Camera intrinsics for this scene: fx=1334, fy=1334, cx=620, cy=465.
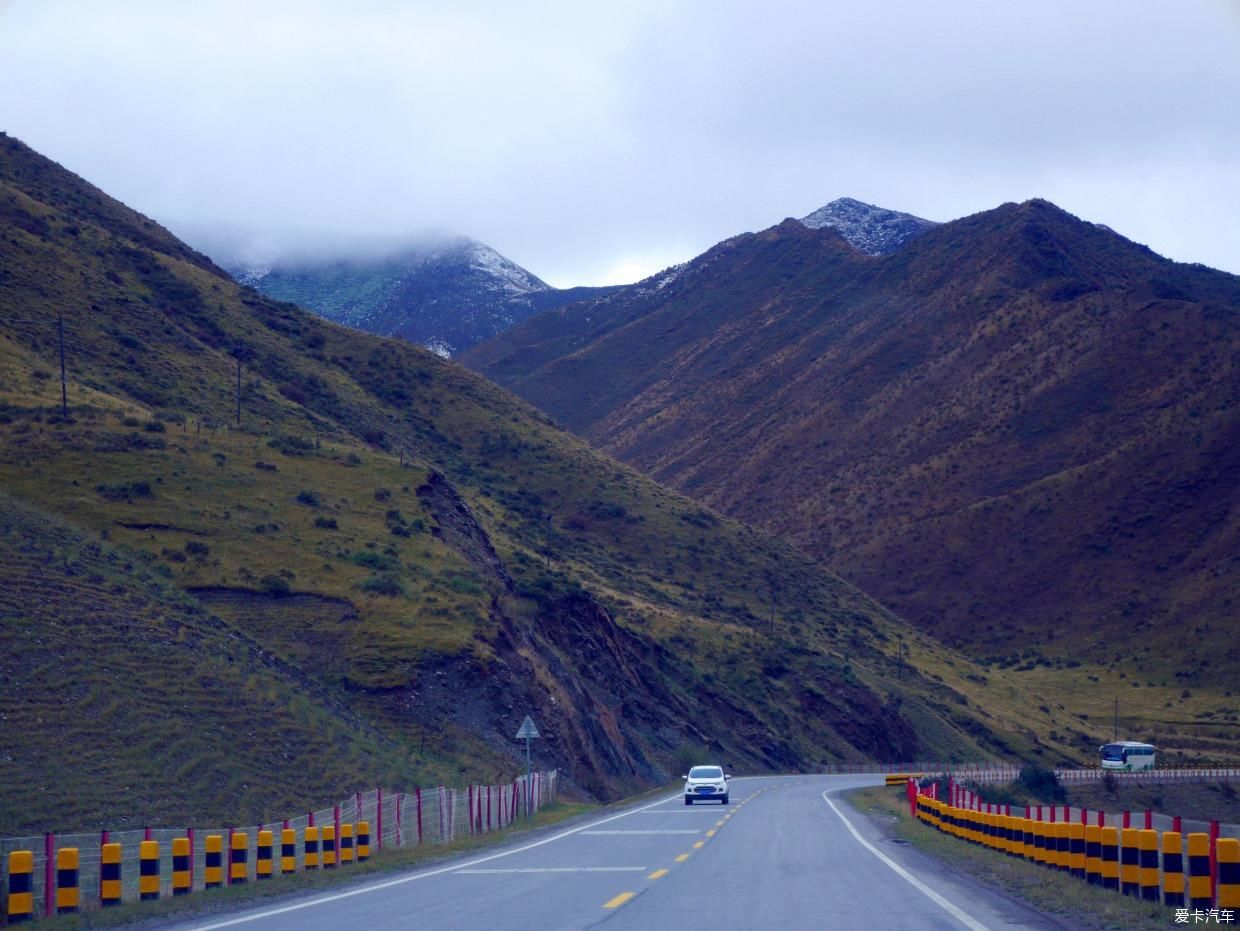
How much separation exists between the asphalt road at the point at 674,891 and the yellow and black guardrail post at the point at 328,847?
5.00ft

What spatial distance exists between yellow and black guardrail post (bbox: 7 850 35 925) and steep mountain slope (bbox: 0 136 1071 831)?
27.9 ft

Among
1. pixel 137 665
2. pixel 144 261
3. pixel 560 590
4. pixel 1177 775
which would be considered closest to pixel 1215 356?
pixel 1177 775

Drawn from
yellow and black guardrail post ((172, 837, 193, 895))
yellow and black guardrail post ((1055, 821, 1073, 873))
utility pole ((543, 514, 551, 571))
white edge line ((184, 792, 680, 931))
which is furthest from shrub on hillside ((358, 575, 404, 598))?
yellow and black guardrail post ((1055, 821, 1073, 873))

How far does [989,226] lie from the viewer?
148m

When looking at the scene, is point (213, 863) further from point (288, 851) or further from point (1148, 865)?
point (1148, 865)

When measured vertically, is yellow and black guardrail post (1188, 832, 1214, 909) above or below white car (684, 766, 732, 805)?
above

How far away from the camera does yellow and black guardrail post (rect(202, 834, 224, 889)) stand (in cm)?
1722

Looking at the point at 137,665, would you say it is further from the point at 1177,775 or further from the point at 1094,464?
the point at 1094,464

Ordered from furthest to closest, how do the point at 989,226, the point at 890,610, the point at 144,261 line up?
1. the point at 989,226
2. the point at 890,610
3. the point at 144,261

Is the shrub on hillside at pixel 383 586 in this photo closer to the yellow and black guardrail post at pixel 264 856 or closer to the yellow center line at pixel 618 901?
the yellow and black guardrail post at pixel 264 856

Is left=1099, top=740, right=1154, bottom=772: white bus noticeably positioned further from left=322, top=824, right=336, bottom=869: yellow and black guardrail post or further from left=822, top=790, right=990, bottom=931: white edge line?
left=322, top=824, right=336, bottom=869: yellow and black guardrail post

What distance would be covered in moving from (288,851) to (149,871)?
396 centimetres

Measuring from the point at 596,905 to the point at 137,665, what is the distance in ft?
60.3

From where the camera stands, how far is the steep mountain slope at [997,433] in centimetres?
9869
